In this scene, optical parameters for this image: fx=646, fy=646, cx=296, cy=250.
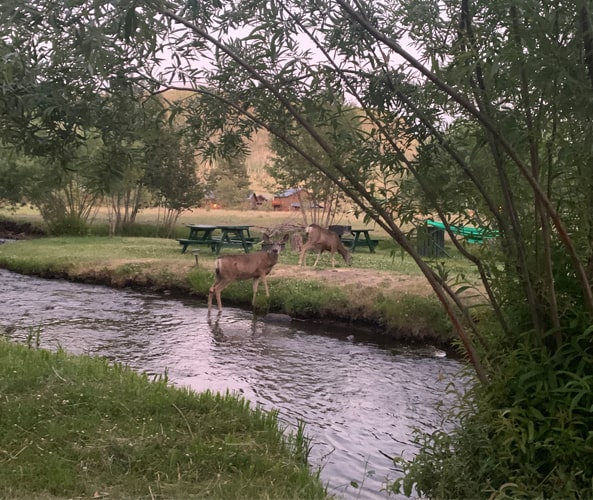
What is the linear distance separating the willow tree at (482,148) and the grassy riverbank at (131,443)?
1.14 metres

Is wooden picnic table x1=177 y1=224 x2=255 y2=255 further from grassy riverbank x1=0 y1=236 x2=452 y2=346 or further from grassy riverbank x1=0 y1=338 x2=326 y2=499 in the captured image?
grassy riverbank x1=0 y1=338 x2=326 y2=499

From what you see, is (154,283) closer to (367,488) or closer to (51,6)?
(367,488)

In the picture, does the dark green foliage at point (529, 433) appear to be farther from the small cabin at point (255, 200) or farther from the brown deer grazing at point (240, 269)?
the small cabin at point (255, 200)

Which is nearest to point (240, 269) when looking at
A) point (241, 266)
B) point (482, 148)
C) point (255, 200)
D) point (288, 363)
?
point (241, 266)

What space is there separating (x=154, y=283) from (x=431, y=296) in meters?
7.06

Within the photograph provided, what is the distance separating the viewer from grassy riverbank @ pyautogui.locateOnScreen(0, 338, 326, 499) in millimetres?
4012

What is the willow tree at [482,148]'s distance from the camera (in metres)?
3.12

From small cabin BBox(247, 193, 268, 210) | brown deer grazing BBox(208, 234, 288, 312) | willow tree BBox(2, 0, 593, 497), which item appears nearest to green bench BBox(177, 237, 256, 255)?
brown deer grazing BBox(208, 234, 288, 312)

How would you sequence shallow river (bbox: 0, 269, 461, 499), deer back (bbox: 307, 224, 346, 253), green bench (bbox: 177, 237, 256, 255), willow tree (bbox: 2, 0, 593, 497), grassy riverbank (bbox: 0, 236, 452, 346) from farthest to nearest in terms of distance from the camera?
green bench (bbox: 177, 237, 256, 255)
deer back (bbox: 307, 224, 346, 253)
grassy riverbank (bbox: 0, 236, 452, 346)
shallow river (bbox: 0, 269, 461, 499)
willow tree (bbox: 2, 0, 593, 497)

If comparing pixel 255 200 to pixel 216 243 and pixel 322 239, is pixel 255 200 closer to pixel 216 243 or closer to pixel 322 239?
pixel 216 243

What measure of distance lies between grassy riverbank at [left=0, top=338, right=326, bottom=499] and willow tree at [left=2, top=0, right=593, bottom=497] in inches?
44.7

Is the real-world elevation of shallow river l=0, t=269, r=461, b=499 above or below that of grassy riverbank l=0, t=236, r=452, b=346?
below

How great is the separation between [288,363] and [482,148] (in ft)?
19.5

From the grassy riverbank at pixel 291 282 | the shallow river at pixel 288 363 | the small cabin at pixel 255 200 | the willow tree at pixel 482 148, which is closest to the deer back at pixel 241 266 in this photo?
the grassy riverbank at pixel 291 282
